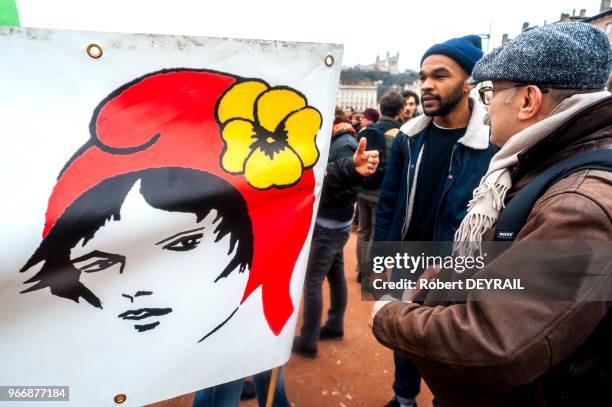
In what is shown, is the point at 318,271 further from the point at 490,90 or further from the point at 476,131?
the point at 490,90

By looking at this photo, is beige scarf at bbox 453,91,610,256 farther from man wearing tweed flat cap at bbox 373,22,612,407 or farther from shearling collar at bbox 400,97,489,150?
shearling collar at bbox 400,97,489,150

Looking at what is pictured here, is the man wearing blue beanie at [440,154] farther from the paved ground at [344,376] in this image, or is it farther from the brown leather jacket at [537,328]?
the brown leather jacket at [537,328]

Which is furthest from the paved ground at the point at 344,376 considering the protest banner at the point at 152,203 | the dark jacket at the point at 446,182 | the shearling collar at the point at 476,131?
the shearling collar at the point at 476,131

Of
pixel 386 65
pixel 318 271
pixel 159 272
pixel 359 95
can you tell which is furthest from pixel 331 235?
pixel 386 65

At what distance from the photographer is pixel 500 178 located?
1.11 metres

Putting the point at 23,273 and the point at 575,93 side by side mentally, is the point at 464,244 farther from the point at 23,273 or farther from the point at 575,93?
the point at 23,273

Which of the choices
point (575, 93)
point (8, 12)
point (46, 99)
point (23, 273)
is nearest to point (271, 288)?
point (23, 273)

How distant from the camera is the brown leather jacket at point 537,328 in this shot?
0.81 m

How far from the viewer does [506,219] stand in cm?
98

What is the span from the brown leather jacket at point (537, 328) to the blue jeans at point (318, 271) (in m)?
1.55

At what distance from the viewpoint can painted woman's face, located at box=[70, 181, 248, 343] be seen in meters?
1.16

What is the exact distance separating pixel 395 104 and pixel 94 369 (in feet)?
10.7

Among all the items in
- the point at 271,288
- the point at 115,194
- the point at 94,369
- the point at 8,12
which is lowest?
the point at 94,369

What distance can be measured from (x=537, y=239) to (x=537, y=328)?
19 cm
